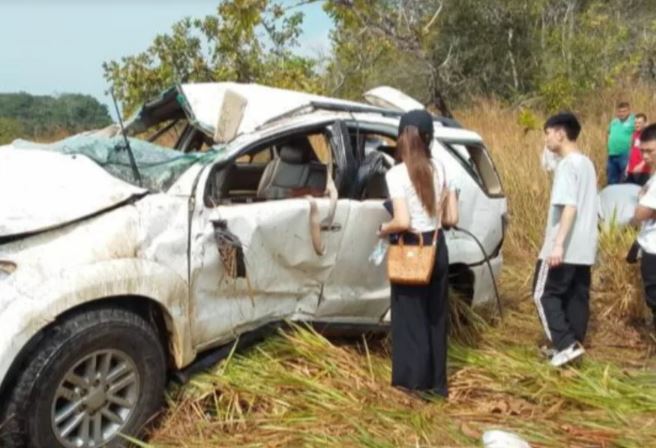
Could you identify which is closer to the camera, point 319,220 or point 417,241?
point 417,241

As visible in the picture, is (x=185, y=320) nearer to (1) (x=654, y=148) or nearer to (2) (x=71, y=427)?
(2) (x=71, y=427)

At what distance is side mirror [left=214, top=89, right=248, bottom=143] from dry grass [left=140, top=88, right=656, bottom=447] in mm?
1178

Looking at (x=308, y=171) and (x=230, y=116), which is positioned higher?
(x=230, y=116)

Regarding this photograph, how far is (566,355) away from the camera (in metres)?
4.45

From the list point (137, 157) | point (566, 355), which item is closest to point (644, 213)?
point (566, 355)

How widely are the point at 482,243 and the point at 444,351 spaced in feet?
4.16

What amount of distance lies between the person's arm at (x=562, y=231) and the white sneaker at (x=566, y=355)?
1.76 feet

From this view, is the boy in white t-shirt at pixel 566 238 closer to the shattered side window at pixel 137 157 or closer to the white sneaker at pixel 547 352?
the white sneaker at pixel 547 352

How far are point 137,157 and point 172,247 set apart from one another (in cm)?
77

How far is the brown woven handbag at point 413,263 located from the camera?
3.75m

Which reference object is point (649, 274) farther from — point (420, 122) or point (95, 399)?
point (95, 399)

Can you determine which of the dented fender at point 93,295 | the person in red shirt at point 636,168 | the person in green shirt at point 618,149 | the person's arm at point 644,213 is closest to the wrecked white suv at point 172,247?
the dented fender at point 93,295

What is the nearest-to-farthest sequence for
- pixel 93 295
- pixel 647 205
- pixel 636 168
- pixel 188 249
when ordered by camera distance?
pixel 93 295
pixel 188 249
pixel 647 205
pixel 636 168

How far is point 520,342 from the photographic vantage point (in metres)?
5.19
